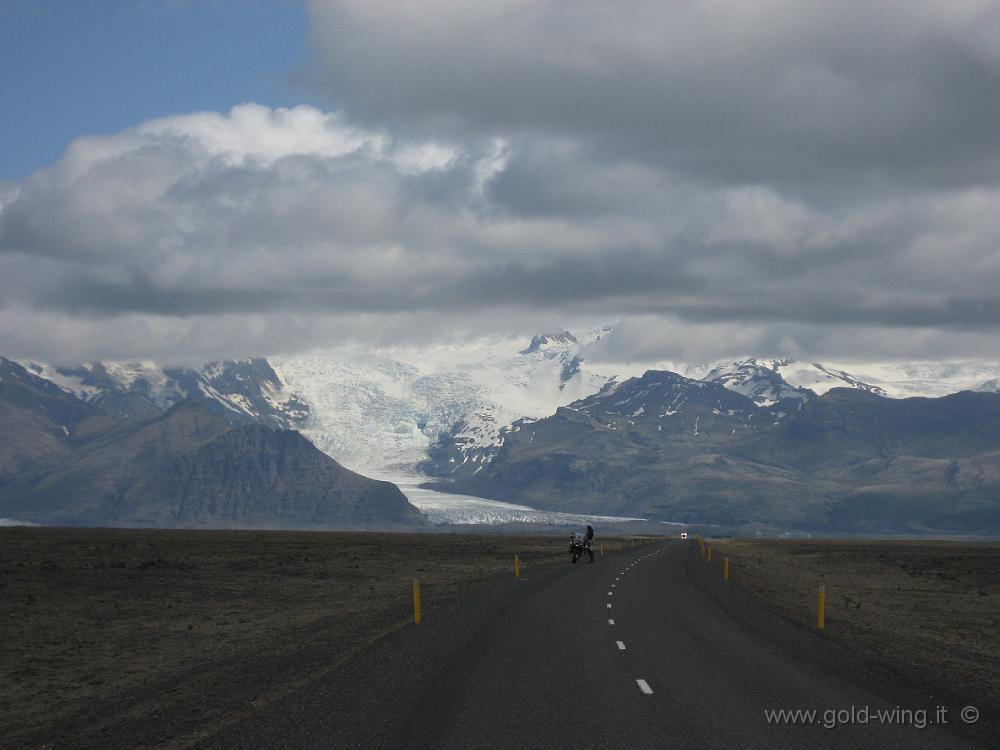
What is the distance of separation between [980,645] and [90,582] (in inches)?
1724

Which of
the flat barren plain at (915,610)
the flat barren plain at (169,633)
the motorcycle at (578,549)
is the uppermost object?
the motorcycle at (578,549)

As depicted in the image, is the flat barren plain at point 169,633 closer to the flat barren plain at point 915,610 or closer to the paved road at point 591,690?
the paved road at point 591,690

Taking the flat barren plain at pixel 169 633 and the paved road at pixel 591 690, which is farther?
the flat barren plain at pixel 169 633

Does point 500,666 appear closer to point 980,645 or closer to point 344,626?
point 344,626

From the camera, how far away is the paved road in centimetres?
1791

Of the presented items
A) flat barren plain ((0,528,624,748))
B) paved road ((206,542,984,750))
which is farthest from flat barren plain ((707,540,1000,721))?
flat barren plain ((0,528,624,748))

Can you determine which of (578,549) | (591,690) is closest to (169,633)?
(591,690)

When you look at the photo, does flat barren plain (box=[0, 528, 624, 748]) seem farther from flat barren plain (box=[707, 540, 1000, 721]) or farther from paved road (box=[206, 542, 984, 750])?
flat barren plain (box=[707, 540, 1000, 721])

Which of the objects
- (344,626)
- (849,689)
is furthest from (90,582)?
(849,689)

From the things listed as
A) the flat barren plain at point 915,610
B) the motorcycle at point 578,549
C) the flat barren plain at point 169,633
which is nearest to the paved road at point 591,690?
the flat barren plain at point 915,610

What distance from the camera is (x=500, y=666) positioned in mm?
25156

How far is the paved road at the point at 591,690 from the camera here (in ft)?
58.7

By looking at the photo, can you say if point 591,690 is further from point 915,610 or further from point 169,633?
point 915,610

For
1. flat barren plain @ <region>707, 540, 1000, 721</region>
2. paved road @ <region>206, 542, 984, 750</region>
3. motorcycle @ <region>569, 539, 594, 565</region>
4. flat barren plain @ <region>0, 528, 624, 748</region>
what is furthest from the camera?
motorcycle @ <region>569, 539, 594, 565</region>
